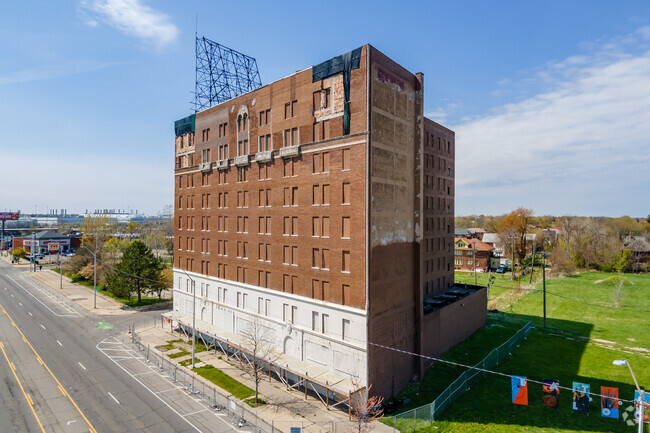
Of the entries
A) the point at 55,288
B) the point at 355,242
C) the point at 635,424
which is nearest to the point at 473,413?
the point at 635,424

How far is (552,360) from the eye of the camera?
1577 inches

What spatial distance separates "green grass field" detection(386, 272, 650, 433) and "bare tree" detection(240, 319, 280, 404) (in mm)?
13059

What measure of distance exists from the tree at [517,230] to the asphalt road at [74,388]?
306 feet

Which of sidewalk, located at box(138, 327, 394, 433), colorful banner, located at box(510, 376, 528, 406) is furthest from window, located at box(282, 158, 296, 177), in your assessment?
colorful banner, located at box(510, 376, 528, 406)

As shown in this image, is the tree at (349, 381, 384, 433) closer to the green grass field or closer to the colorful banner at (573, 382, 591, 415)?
the green grass field

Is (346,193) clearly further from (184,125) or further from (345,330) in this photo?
(184,125)

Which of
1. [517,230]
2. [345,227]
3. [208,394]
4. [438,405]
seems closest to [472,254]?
[517,230]

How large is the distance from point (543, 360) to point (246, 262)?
114 ft

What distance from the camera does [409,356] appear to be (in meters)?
34.8

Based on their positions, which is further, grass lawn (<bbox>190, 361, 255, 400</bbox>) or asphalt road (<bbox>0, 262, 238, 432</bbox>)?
grass lawn (<bbox>190, 361, 255, 400</bbox>)

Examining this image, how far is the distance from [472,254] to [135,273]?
Result: 86.2 metres

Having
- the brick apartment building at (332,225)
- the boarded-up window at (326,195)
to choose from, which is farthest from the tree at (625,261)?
the boarded-up window at (326,195)

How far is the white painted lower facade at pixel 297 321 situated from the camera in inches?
1197

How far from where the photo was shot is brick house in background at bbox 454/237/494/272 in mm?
103919
